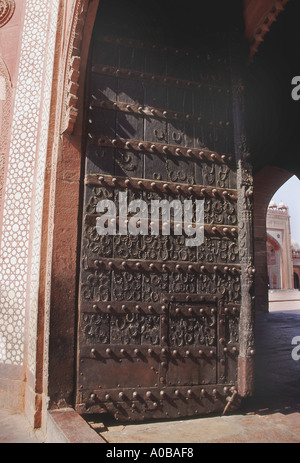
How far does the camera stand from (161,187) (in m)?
2.80

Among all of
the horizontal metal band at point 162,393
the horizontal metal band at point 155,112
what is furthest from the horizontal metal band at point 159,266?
the horizontal metal band at point 155,112

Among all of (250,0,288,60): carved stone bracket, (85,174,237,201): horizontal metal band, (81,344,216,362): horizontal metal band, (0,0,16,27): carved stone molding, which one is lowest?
(81,344,216,362): horizontal metal band

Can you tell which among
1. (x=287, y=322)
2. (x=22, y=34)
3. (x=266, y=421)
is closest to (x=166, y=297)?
(x=266, y=421)

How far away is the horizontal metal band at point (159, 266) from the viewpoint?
8.49 feet

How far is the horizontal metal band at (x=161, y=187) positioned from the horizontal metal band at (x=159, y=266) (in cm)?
54

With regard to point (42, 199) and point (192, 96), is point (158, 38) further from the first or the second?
point (42, 199)

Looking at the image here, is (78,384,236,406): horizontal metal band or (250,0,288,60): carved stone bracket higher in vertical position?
(250,0,288,60): carved stone bracket

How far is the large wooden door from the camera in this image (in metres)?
2.53

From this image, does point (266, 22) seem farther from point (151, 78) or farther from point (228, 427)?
point (228, 427)

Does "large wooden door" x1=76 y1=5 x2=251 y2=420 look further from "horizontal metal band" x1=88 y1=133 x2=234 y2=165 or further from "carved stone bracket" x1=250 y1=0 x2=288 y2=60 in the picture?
"carved stone bracket" x1=250 y1=0 x2=288 y2=60

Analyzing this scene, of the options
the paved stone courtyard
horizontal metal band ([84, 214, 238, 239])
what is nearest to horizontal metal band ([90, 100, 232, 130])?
horizontal metal band ([84, 214, 238, 239])

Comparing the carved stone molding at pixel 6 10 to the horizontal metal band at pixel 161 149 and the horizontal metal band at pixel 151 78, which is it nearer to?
the horizontal metal band at pixel 151 78

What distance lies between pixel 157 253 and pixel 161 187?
507mm

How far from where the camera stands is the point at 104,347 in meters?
2.51
